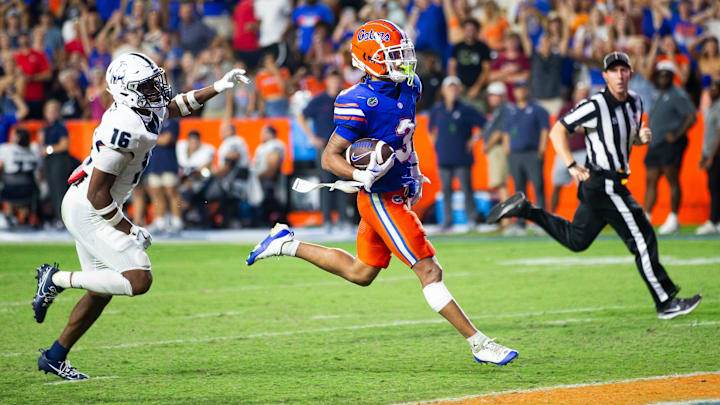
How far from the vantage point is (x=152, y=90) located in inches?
213

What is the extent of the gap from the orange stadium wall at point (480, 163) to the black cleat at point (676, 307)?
6.68 metres

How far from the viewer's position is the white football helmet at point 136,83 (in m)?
5.34

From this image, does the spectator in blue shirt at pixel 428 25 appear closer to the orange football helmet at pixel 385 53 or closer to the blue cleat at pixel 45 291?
the orange football helmet at pixel 385 53

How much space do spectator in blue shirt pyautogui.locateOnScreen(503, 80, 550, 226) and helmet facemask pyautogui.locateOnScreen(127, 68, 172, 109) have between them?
7976mm

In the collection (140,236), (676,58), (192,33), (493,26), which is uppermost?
(192,33)

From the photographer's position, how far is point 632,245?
22.9 feet

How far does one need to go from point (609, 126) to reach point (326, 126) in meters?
6.86

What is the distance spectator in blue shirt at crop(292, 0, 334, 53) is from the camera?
1628 cm

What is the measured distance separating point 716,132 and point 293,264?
538cm

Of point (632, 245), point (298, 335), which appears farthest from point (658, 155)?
point (298, 335)

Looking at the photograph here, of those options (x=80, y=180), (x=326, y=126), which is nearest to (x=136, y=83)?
(x=80, y=180)

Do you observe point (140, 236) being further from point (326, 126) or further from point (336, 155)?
point (326, 126)

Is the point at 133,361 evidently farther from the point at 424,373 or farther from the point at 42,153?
the point at 42,153

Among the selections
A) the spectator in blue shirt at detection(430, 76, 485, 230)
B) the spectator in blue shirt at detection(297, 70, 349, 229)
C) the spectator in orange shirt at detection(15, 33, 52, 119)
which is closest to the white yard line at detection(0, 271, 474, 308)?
the spectator in blue shirt at detection(430, 76, 485, 230)
